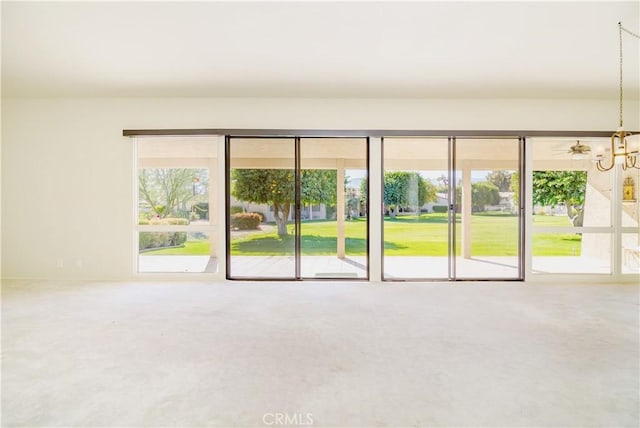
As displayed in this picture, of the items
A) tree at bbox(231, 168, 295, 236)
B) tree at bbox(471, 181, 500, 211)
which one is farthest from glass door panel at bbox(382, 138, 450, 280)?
tree at bbox(231, 168, 295, 236)

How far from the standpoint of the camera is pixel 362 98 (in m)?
5.39

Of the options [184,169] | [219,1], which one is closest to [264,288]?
[184,169]

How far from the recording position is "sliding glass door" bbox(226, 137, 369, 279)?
564 centimetres

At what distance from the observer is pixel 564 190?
5664 mm

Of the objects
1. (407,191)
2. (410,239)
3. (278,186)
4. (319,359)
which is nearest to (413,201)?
(407,191)

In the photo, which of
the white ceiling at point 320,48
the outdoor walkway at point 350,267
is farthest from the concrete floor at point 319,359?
the white ceiling at point 320,48

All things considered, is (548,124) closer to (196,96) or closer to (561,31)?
(561,31)

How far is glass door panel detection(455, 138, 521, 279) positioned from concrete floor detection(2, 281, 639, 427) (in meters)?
1.13

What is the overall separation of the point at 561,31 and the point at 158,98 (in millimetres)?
5613

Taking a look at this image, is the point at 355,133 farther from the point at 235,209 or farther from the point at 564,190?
the point at 564,190

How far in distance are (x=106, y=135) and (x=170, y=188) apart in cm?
128
